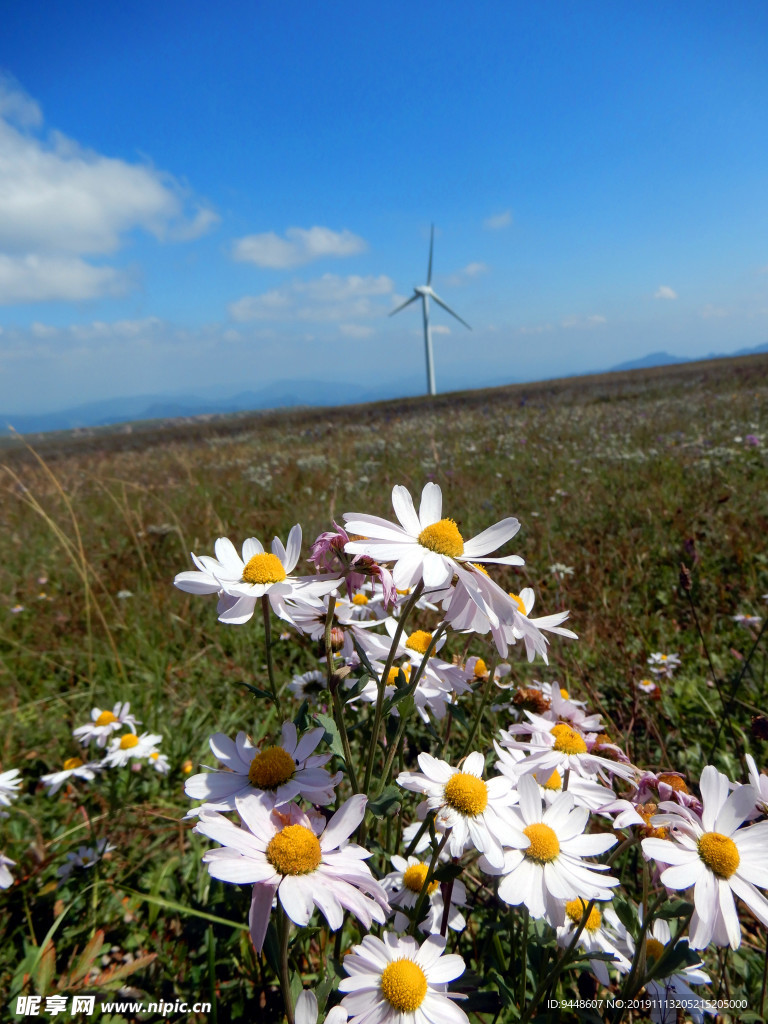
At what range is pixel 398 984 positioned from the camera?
810mm

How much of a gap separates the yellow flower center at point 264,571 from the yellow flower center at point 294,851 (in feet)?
1.27

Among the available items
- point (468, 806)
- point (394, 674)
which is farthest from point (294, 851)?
point (394, 674)

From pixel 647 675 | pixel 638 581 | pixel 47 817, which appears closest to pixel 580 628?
pixel 647 675

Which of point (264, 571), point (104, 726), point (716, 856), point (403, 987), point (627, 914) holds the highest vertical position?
point (264, 571)

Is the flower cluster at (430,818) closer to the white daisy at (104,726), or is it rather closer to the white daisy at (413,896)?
the white daisy at (413,896)

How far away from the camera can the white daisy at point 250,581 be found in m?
0.90

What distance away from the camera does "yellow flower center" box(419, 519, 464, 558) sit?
94cm

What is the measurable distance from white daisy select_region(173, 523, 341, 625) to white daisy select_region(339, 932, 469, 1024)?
1.68ft

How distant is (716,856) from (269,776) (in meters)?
0.69

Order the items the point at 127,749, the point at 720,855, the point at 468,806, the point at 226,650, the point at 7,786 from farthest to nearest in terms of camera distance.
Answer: the point at 226,650
the point at 127,749
the point at 7,786
the point at 468,806
the point at 720,855

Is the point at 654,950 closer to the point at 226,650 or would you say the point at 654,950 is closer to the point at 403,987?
the point at 403,987

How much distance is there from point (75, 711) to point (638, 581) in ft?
10.4

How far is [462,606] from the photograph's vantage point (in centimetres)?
89

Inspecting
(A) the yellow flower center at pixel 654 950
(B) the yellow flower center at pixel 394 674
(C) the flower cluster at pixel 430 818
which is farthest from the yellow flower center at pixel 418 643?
(A) the yellow flower center at pixel 654 950
